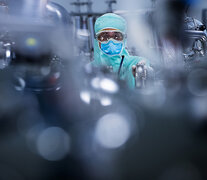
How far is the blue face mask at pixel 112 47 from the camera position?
1.56 meters

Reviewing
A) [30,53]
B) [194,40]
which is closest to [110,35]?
[30,53]

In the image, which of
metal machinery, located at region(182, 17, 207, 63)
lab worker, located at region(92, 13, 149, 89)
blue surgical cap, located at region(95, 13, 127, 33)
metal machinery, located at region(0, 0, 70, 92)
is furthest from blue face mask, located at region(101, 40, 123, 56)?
metal machinery, located at region(182, 17, 207, 63)

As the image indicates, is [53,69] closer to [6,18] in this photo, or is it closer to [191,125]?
[6,18]

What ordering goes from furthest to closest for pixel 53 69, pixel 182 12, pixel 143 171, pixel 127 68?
pixel 182 12 < pixel 127 68 < pixel 53 69 < pixel 143 171

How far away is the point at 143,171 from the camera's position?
1.11 metres

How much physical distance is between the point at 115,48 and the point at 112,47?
21 millimetres

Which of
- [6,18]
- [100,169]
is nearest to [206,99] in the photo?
[100,169]

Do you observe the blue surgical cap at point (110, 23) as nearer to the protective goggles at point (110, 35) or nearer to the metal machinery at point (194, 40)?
the protective goggles at point (110, 35)

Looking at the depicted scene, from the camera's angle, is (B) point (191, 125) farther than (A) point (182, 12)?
No

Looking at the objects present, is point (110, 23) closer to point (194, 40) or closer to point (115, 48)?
point (115, 48)

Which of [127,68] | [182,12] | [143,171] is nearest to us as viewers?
[143,171]

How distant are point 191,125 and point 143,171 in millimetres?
399

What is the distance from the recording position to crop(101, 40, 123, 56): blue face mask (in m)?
1.56

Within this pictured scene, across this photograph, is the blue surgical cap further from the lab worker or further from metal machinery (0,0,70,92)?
metal machinery (0,0,70,92)
